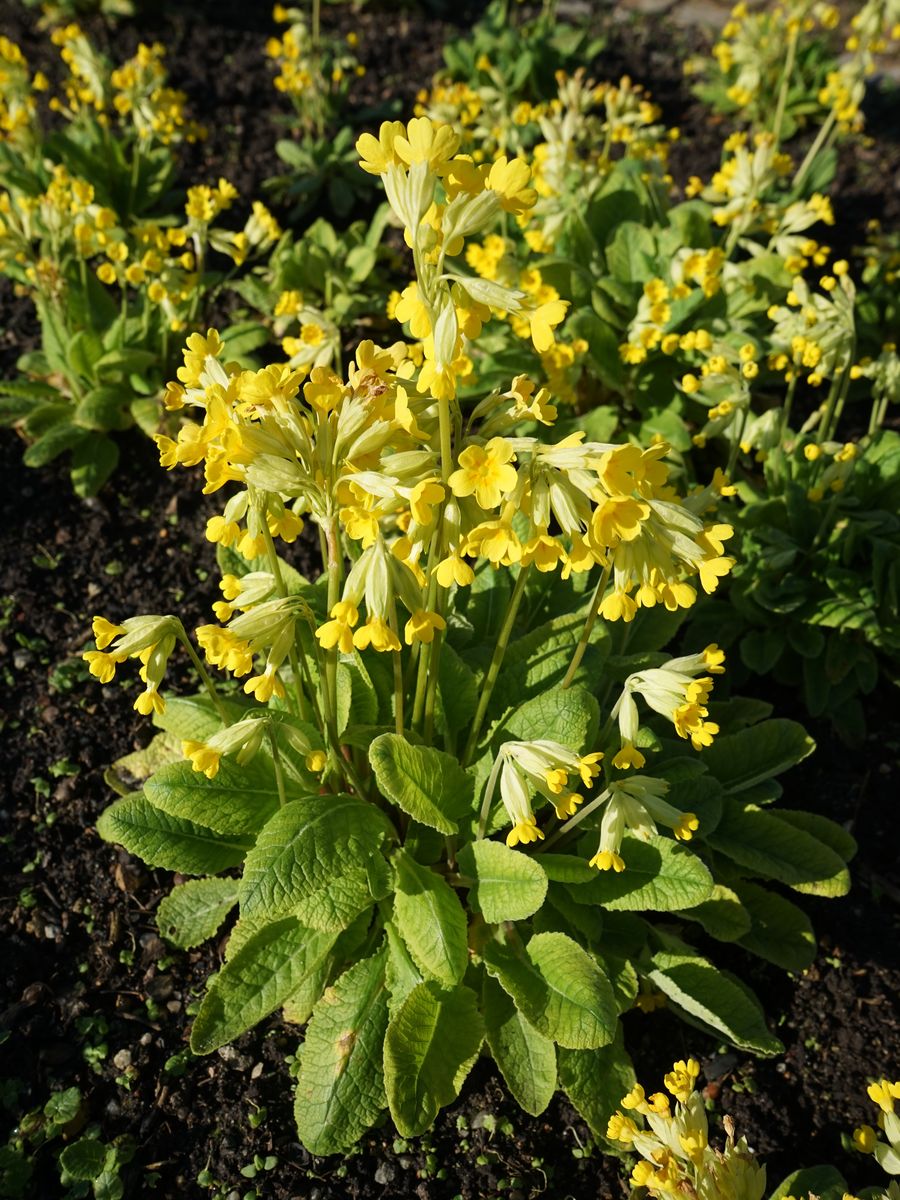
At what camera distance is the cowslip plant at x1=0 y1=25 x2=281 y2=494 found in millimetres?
4031

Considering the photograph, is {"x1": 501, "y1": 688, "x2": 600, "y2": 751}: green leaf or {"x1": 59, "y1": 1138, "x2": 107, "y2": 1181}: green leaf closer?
{"x1": 501, "y1": 688, "x2": 600, "y2": 751}: green leaf

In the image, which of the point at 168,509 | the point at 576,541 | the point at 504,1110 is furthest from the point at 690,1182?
the point at 168,509

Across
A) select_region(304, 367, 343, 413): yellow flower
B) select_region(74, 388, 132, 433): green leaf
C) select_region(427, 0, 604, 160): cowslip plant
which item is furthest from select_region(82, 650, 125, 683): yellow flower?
select_region(427, 0, 604, 160): cowslip plant

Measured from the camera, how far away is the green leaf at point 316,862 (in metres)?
2.22

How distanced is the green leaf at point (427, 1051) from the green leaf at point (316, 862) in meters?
0.29

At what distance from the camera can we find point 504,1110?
278 centimetres

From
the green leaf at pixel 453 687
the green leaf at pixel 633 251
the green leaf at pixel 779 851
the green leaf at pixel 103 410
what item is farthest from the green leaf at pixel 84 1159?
the green leaf at pixel 633 251

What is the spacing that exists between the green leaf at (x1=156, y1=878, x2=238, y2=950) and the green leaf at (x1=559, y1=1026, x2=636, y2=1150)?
101 cm

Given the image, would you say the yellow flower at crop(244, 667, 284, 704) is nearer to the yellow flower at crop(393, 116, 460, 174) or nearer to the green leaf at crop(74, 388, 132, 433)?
the yellow flower at crop(393, 116, 460, 174)

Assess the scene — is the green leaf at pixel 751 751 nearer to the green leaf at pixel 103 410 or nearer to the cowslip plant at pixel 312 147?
the green leaf at pixel 103 410

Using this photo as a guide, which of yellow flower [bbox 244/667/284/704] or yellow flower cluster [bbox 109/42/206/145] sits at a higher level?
yellow flower cluster [bbox 109/42/206/145]

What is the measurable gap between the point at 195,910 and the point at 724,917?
1470 mm

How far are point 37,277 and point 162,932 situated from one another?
8.43ft

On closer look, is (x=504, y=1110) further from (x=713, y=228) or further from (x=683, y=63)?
(x=683, y=63)
